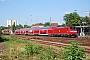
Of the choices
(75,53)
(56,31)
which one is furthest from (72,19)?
(75,53)

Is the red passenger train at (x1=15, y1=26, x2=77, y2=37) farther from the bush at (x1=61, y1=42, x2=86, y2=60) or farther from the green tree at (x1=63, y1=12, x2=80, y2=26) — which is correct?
the bush at (x1=61, y1=42, x2=86, y2=60)

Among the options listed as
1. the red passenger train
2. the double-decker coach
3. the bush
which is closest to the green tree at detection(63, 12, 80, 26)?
the red passenger train

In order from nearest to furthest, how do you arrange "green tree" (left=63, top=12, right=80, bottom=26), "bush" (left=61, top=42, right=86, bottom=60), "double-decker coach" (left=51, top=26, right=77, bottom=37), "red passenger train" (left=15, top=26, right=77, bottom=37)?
"bush" (left=61, top=42, right=86, bottom=60)
"double-decker coach" (left=51, top=26, right=77, bottom=37)
"red passenger train" (left=15, top=26, right=77, bottom=37)
"green tree" (left=63, top=12, right=80, bottom=26)

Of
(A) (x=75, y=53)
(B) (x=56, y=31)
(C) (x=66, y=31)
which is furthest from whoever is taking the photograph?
(B) (x=56, y=31)

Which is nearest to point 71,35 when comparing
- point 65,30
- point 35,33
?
point 65,30

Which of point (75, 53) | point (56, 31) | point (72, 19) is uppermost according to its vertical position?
point (72, 19)

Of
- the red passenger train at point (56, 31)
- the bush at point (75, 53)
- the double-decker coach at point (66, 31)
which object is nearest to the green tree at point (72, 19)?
the red passenger train at point (56, 31)

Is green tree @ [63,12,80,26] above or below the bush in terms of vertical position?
above

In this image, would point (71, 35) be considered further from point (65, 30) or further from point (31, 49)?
point (31, 49)

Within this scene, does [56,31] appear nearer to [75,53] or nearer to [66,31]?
[66,31]

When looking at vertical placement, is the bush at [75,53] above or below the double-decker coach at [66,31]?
below

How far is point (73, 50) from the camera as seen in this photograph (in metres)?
8.45

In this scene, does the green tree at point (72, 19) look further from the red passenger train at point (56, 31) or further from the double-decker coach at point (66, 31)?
the double-decker coach at point (66, 31)

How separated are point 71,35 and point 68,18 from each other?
58.3 m
